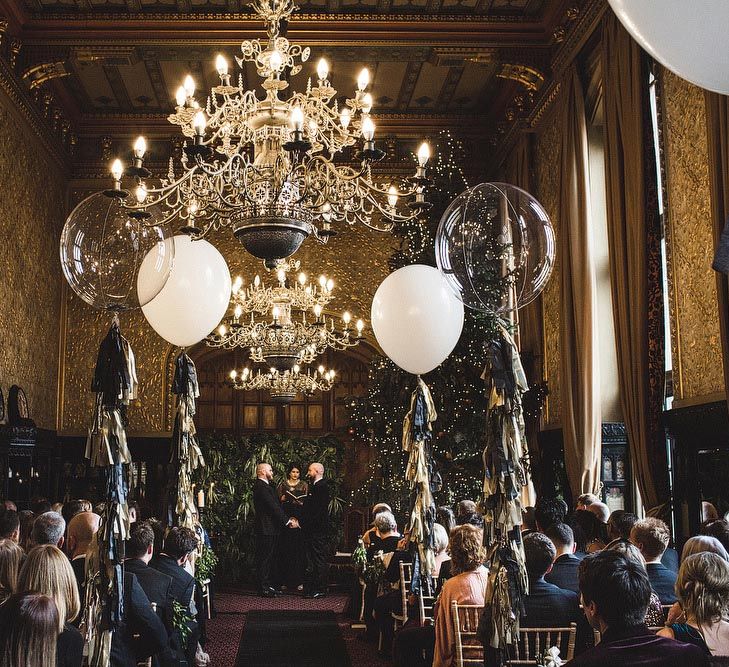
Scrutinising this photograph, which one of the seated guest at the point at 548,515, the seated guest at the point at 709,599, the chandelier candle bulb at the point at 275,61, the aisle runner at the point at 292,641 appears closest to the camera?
the seated guest at the point at 709,599

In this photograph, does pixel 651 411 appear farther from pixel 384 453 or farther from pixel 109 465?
pixel 109 465

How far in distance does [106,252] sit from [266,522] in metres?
10.0

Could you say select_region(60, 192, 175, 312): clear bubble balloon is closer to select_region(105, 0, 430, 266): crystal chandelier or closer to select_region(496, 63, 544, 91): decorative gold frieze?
select_region(105, 0, 430, 266): crystal chandelier

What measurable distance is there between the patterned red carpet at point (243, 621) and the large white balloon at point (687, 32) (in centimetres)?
744

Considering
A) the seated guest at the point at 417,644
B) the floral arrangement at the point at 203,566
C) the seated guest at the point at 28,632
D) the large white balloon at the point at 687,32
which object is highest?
the large white balloon at the point at 687,32

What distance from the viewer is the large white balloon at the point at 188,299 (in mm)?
6223

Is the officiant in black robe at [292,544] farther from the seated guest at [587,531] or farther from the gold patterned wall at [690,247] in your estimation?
the gold patterned wall at [690,247]

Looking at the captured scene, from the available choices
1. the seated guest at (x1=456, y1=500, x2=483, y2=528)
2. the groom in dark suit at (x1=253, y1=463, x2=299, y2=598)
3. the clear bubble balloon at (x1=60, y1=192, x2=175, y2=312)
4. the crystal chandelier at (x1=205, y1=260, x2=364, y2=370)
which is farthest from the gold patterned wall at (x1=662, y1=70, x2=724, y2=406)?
the groom in dark suit at (x1=253, y1=463, x2=299, y2=598)

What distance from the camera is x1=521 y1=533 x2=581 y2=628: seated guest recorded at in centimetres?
444

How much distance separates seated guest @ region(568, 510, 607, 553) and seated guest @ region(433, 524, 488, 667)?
1.69 m

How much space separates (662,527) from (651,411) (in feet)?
10.3

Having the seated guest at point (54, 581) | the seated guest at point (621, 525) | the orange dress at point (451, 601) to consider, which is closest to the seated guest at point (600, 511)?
the seated guest at point (621, 525)

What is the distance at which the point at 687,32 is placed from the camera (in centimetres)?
178

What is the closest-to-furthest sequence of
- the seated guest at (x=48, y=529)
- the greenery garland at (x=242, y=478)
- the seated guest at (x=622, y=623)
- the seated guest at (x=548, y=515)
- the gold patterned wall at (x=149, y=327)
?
the seated guest at (x=622, y=623) < the seated guest at (x=48, y=529) < the seated guest at (x=548, y=515) < the greenery garland at (x=242, y=478) < the gold patterned wall at (x=149, y=327)
